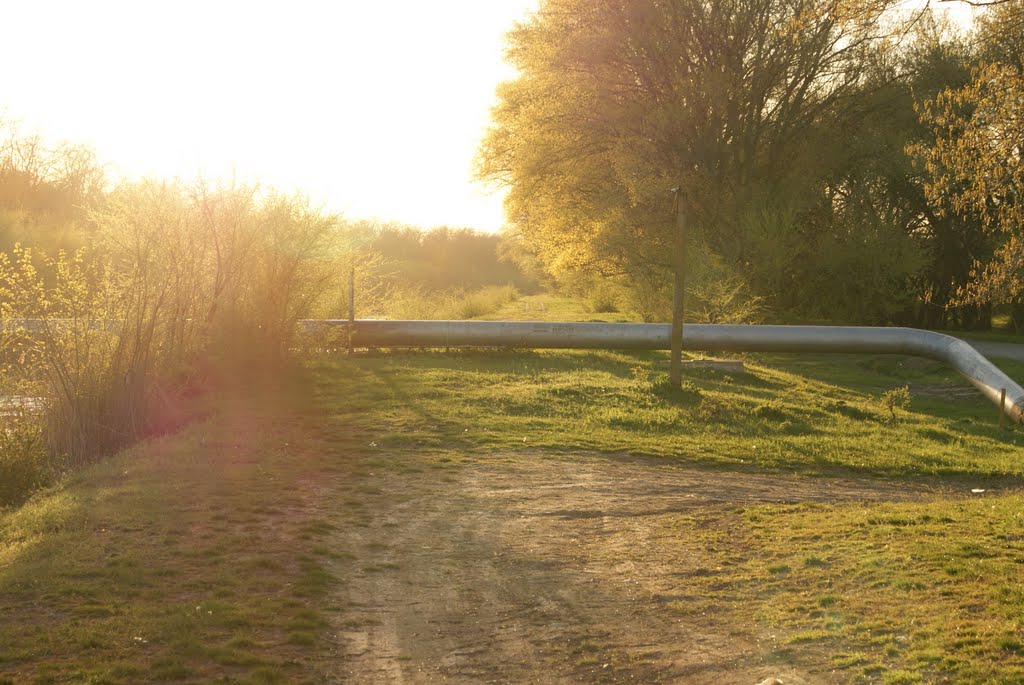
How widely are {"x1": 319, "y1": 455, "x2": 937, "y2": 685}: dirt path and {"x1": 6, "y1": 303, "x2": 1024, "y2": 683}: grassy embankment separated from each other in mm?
243

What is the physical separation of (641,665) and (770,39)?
1079 inches

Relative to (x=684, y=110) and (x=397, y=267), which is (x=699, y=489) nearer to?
(x=684, y=110)

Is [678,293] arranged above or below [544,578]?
above

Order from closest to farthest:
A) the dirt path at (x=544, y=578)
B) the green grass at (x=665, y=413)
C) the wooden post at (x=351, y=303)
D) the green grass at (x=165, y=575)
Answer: the green grass at (x=165, y=575) < the dirt path at (x=544, y=578) < the green grass at (x=665, y=413) < the wooden post at (x=351, y=303)

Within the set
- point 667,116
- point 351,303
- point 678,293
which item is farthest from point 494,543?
point 667,116

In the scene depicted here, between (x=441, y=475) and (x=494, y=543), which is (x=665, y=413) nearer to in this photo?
(x=441, y=475)

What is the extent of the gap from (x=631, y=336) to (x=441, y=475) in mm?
12894

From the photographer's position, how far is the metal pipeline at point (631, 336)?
24.2 metres

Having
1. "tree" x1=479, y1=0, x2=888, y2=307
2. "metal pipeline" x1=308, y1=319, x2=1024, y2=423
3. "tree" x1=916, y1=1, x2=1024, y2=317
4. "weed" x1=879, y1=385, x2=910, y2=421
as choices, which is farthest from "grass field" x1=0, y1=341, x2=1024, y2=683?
"tree" x1=479, y1=0, x2=888, y2=307

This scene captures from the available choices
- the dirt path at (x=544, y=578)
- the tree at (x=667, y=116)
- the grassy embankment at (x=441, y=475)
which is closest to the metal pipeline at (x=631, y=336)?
the grassy embankment at (x=441, y=475)

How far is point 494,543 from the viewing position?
9086mm

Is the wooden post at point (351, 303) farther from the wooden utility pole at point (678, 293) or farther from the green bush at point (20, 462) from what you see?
the green bush at point (20, 462)

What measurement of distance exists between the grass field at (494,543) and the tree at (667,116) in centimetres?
1394

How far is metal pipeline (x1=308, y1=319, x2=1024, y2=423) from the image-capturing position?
24156 millimetres
